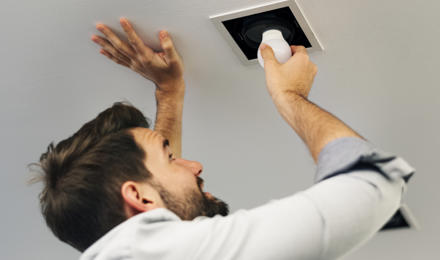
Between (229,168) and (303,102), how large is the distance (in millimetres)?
824

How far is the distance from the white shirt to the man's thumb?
0.35 m

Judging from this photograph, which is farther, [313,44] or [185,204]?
[313,44]

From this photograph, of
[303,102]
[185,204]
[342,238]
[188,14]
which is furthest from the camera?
[188,14]

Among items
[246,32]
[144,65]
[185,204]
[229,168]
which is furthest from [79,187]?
[229,168]

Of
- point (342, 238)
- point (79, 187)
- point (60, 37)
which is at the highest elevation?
point (60, 37)

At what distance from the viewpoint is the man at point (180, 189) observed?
905mm

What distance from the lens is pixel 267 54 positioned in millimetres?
1277

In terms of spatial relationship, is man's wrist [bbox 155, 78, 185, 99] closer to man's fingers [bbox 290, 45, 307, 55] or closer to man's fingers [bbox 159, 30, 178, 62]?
man's fingers [bbox 159, 30, 178, 62]

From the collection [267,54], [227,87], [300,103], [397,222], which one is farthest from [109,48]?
[397,222]

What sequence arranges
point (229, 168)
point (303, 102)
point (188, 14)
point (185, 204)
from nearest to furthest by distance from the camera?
point (303, 102) < point (185, 204) < point (188, 14) < point (229, 168)

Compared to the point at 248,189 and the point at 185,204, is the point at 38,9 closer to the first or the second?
the point at 185,204

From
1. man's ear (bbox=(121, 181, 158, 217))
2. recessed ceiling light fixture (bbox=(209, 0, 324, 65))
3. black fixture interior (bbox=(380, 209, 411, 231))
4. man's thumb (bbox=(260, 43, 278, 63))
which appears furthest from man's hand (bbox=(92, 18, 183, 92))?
black fixture interior (bbox=(380, 209, 411, 231))

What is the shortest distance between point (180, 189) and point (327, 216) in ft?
1.29

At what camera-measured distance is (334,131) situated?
98cm
